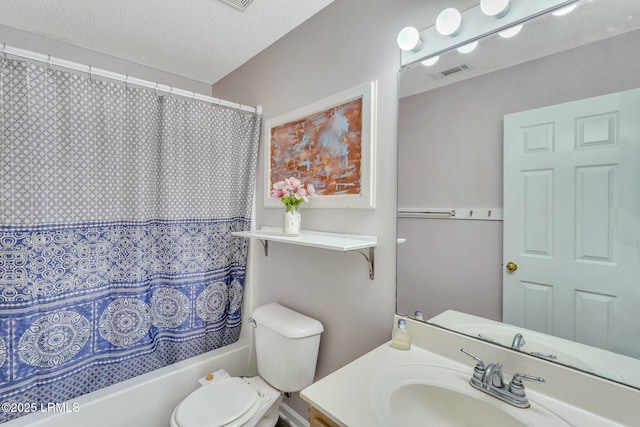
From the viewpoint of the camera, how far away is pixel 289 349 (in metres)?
1.38

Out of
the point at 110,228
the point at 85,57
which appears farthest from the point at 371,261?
the point at 85,57

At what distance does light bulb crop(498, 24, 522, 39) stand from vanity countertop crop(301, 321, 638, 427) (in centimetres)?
104

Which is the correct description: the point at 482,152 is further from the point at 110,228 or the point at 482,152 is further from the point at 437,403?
the point at 110,228

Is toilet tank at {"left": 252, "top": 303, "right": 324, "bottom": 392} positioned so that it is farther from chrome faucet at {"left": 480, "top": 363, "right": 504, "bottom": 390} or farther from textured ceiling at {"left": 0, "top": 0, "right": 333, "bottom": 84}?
textured ceiling at {"left": 0, "top": 0, "right": 333, "bottom": 84}

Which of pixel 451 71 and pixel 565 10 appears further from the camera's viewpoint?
pixel 451 71

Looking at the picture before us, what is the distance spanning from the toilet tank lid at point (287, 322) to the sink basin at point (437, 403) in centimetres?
52

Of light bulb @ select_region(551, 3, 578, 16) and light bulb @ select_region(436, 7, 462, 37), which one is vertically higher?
light bulb @ select_region(436, 7, 462, 37)

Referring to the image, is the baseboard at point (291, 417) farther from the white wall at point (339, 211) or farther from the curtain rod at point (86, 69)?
the curtain rod at point (86, 69)

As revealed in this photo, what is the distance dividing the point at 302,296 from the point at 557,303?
113cm

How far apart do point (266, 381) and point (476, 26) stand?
1.86 metres

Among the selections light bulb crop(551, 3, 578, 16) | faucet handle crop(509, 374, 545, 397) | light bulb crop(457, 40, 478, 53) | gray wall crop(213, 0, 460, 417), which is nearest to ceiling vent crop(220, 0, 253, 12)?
gray wall crop(213, 0, 460, 417)

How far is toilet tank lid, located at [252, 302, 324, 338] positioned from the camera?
137 cm

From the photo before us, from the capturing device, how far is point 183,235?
65.3 inches

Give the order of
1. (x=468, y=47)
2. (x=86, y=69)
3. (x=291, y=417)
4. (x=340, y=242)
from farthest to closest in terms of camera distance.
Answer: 1. (x=291, y=417)
2. (x=86, y=69)
3. (x=340, y=242)
4. (x=468, y=47)
